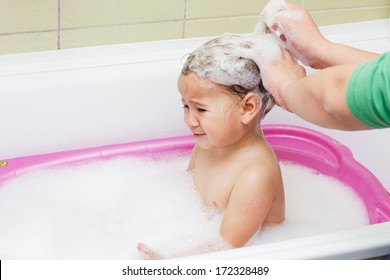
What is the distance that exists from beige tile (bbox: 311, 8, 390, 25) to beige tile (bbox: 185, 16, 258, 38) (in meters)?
0.21

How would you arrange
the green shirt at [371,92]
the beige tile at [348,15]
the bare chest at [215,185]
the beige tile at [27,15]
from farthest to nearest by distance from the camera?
the beige tile at [348,15] → the beige tile at [27,15] → the bare chest at [215,185] → the green shirt at [371,92]

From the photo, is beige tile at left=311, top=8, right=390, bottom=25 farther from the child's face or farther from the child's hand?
the child's hand

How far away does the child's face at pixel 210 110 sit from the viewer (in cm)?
146

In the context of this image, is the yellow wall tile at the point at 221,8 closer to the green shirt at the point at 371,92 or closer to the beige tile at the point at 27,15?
the beige tile at the point at 27,15

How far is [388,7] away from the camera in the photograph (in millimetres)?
2070

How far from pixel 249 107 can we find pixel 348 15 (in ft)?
2.37

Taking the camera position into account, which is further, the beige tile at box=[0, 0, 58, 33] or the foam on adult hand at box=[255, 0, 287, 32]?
the beige tile at box=[0, 0, 58, 33]

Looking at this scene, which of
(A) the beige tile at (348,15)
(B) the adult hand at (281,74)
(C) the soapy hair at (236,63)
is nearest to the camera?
(B) the adult hand at (281,74)

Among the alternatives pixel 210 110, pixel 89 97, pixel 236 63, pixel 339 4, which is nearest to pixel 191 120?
pixel 210 110

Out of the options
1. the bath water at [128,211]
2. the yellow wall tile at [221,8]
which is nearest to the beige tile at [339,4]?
the yellow wall tile at [221,8]

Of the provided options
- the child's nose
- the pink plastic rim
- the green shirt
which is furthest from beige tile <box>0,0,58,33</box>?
the green shirt

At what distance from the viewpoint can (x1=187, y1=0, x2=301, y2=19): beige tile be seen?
6.01ft

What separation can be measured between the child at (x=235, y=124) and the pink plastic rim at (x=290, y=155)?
1.00 ft

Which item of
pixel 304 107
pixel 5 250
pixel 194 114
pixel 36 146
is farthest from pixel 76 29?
pixel 304 107
